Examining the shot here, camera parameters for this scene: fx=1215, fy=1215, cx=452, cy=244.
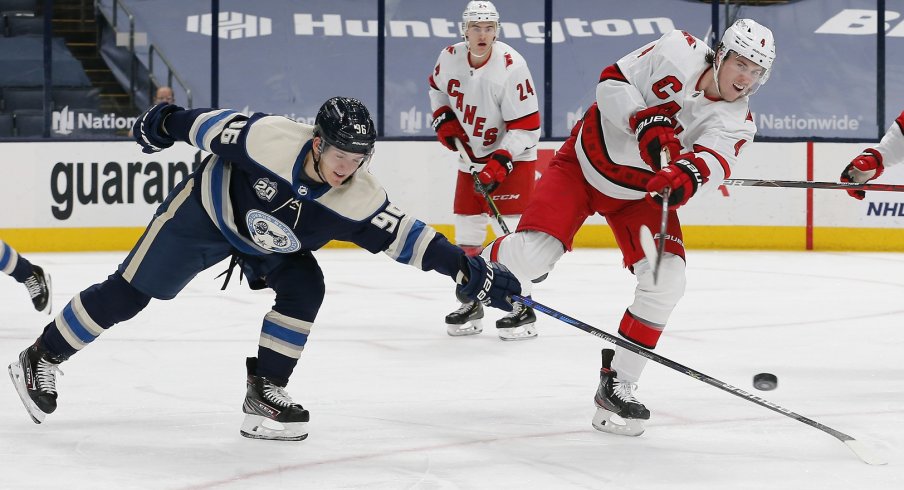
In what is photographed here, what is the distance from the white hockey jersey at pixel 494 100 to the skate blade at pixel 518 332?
738 millimetres

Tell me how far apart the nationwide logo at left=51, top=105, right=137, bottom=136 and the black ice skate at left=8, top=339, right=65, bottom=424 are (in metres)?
5.38

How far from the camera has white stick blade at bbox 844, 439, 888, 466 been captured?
2.58 m

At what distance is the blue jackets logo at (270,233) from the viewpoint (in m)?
2.65

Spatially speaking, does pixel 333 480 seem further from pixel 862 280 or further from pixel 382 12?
pixel 382 12

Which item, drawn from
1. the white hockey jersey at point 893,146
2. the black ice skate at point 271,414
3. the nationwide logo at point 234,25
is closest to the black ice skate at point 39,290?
the black ice skate at point 271,414

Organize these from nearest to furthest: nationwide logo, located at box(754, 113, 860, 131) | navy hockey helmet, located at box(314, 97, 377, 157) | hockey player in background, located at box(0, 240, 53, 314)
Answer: navy hockey helmet, located at box(314, 97, 377, 157) < hockey player in background, located at box(0, 240, 53, 314) < nationwide logo, located at box(754, 113, 860, 131)

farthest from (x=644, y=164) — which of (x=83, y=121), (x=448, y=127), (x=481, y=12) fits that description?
(x=83, y=121)

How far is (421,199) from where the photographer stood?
810 cm

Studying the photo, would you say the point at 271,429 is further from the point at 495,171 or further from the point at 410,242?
the point at 495,171

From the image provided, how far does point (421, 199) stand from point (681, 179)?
5387mm

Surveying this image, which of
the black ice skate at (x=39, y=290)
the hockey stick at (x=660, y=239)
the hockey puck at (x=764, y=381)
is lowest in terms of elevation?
the hockey puck at (x=764, y=381)

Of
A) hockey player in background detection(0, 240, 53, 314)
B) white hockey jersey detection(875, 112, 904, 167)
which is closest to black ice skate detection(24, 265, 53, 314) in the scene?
hockey player in background detection(0, 240, 53, 314)

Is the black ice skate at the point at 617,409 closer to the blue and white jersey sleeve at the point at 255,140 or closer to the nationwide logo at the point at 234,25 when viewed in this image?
the blue and white jersey sleeve at the point at 255,140

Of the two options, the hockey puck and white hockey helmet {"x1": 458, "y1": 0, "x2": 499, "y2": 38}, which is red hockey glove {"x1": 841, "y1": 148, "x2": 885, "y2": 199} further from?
white hockey helmet {"x1": 458, "y1": 0, "x2": 499, "y2": 38}
